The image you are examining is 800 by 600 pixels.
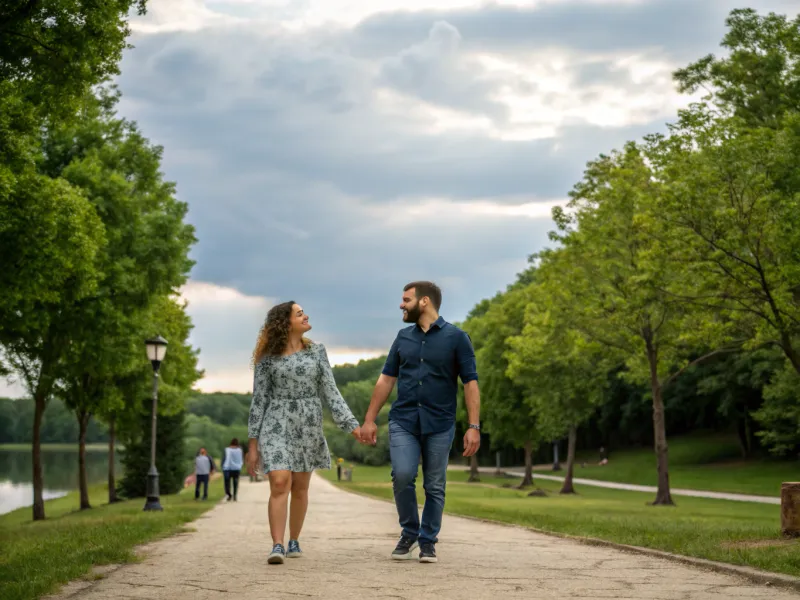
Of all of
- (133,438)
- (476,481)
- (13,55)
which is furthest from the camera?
(476,481)

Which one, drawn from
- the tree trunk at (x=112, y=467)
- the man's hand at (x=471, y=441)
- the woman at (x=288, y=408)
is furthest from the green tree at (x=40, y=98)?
the tree trunk at (x=112, y=467)

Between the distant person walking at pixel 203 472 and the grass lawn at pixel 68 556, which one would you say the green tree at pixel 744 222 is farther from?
the distant person walking at pixel 203 472

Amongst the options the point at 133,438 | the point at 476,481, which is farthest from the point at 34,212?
the point at 476,481

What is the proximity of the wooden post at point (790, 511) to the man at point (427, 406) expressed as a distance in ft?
14.7

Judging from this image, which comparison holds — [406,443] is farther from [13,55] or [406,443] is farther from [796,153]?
[796,153]

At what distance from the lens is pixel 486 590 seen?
6.80 m

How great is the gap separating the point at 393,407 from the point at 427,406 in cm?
30

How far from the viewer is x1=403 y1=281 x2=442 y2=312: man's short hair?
8.54 m

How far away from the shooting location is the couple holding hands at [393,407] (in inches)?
326

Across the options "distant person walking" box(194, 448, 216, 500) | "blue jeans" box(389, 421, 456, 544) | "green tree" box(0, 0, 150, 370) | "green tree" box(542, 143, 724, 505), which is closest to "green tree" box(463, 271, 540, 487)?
"green tree" box(542, 143, 724, 505)

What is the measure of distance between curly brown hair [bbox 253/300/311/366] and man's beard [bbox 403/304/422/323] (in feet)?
3.15

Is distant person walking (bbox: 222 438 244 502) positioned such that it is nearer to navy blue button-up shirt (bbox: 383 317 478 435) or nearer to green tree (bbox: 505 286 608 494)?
green tree (bbox: 505 286 608 494)

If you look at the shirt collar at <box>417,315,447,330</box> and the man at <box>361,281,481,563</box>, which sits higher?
the shirt collar at <box>417,315,447,330</box>

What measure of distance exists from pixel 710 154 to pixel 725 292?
2.98 m
